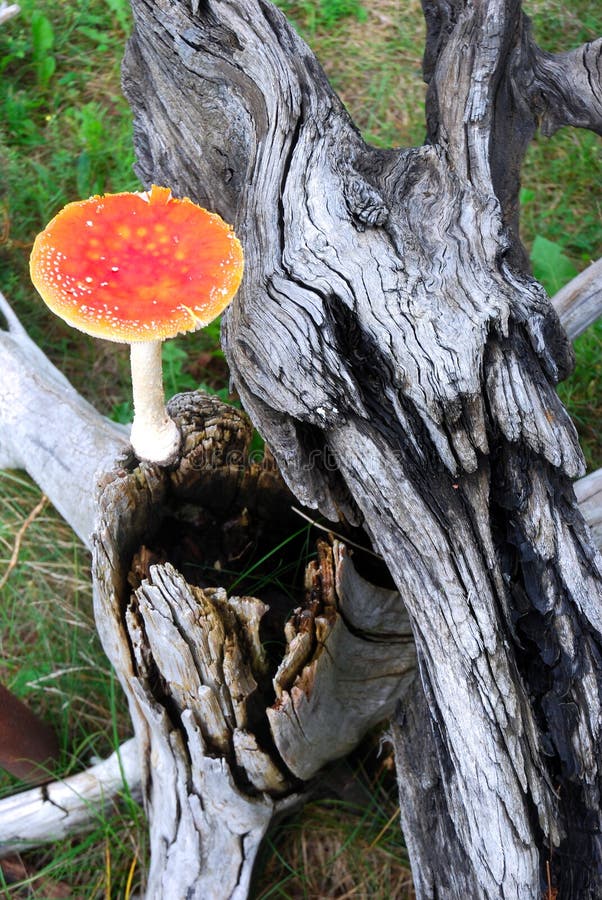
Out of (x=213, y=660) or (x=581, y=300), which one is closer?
(x=213, y=660)

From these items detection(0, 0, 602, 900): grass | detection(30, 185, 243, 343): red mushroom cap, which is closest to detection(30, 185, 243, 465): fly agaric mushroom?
detection(30, 185, 243, 343): red mushroom cap

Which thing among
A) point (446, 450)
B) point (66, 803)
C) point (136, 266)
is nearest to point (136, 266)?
point (136, 266)

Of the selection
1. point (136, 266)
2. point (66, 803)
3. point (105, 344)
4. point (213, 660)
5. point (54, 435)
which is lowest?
point (66, 803)

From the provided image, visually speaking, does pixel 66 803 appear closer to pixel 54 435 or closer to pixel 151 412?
pixel 54 435

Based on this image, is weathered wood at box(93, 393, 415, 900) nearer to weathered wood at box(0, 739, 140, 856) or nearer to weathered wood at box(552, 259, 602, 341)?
weathered wood at box(0, 739, 140, 856)

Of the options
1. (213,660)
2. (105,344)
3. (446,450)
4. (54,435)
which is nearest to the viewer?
(446,450)

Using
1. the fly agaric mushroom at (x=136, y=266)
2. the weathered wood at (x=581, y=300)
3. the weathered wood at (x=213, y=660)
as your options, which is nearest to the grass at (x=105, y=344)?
the weathered wood at (x=213, y=660)

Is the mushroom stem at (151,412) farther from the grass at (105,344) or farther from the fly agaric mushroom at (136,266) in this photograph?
the grass at (105,344)

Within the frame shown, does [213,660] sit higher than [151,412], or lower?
lower

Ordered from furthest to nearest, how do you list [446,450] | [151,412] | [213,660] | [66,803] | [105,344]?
[105,344] < [66,803] < [151,412] < [213,660] < [446,450]
